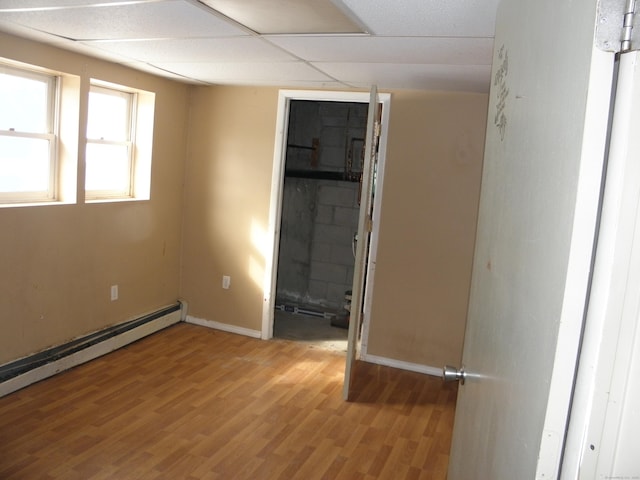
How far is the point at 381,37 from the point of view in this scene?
2.34 metres

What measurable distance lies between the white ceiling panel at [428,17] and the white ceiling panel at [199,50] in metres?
0.73

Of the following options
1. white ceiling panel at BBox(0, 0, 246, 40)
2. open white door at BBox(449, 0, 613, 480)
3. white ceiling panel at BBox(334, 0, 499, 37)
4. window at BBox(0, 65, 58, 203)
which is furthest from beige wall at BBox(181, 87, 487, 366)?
open white door at BBox(449, 0, 613, 480)

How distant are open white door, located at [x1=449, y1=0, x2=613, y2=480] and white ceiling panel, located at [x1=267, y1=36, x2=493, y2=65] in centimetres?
127

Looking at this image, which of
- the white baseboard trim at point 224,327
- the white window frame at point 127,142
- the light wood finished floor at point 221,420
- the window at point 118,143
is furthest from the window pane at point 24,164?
the white baseboard trim at point 224,327

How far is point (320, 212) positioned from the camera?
5.51 m

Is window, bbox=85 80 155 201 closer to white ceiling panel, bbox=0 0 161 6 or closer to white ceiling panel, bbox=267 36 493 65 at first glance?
white ceiling panel, bbox=0 0 161 6

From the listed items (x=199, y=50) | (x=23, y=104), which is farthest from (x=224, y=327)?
(x=199, y=50)

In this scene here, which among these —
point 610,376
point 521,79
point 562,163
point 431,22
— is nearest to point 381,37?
point 431,22

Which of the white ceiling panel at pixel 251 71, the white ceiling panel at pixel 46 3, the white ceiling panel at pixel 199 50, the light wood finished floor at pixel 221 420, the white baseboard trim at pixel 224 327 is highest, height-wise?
the white ceiling panel at pixel 251 71

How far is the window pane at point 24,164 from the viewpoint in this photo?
3127 mm

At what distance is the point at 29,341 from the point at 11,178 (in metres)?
1.03

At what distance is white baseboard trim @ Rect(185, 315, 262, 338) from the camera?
4590mm

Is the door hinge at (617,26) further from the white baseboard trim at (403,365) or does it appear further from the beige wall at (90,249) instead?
the white baseboard trim at (403,365)

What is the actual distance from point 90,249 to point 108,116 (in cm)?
104
